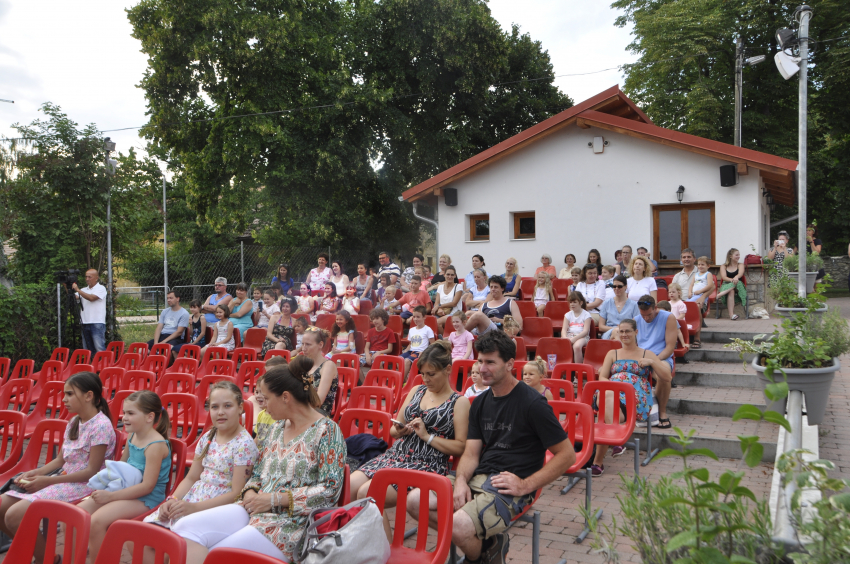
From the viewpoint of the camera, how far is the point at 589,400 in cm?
488

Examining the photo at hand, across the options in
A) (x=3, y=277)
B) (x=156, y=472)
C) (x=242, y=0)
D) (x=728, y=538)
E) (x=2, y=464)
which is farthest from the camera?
(x=242, y=0)

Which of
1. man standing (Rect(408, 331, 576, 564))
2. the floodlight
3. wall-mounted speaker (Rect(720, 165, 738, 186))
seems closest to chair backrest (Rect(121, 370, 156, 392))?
man standing (Rect(408, 331, 576, 564))

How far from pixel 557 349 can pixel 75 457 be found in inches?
204

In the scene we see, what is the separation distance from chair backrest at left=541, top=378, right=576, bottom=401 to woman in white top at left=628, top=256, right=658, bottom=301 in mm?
3954

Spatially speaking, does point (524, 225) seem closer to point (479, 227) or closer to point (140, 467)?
point (479, 227)

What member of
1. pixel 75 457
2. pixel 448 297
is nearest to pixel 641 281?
pixel 448 297

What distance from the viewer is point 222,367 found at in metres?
6.86

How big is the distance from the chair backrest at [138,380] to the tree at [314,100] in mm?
12971

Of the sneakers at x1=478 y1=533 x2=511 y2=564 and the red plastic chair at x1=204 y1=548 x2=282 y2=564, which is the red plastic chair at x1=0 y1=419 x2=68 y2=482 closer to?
the red plastic chair at x1=204 y1=548 x2=282 y2=564

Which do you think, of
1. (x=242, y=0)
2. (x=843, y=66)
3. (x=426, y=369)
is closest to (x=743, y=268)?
(x=426, y=369)

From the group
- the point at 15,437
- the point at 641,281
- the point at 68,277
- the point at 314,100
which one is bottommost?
the point at 15,437

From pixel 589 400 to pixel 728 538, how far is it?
334cm

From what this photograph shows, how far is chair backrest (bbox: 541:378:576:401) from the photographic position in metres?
4.93

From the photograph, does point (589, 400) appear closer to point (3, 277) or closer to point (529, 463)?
point (529, 463)
